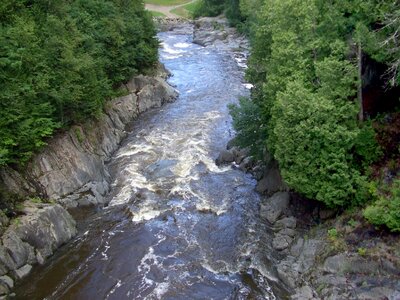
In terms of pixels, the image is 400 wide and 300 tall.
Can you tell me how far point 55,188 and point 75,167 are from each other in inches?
112

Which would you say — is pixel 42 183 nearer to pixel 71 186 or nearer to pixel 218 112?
pixel 71 186

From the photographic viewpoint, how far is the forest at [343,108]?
78.3ft

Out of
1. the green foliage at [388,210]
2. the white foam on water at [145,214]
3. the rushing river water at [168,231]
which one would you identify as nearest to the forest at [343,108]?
the green foliage at [388,210]

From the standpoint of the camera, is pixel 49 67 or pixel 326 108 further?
pixel 49 67

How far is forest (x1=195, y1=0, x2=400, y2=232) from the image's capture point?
23.9 metres

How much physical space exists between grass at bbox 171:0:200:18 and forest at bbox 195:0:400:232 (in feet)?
286

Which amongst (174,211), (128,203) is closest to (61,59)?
(128,203)

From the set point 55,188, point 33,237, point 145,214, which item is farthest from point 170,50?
point 33,237

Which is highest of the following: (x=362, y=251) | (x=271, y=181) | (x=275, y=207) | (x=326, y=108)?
(x=326, y=108)

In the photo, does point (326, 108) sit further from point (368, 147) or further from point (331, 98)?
point (368, 147)

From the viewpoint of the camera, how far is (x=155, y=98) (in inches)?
2016

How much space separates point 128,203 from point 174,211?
11.9 feet

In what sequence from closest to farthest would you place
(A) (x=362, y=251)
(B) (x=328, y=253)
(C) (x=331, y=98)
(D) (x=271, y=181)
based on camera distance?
(A) (x=362, y=251) → (B) (x=328, y=253) → (C) (x=331, y=98) → (D) (x=271, y=181)

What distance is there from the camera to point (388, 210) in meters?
21.8
